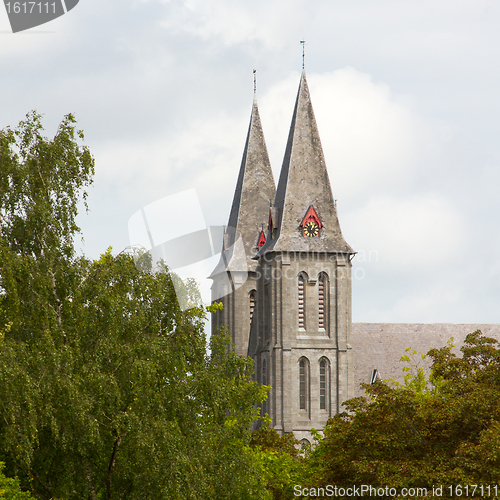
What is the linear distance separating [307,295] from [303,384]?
20.3 feet

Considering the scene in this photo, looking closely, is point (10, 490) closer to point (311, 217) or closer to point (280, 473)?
point (280, 473)

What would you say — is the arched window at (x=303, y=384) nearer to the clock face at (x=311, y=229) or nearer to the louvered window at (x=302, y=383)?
the louvered window at (x=302, y=383)

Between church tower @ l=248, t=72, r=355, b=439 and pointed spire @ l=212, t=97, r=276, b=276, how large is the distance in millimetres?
7646

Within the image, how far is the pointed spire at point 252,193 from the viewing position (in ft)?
236

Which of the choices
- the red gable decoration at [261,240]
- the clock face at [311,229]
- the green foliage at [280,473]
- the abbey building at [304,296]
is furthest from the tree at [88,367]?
the red gable decoration at [261,240]

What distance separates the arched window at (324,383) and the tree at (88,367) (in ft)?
128

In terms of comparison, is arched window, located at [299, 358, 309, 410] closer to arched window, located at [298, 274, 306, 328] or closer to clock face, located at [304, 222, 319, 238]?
arched window, located at [298, 274, 306, 328]

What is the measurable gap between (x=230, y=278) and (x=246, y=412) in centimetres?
4578

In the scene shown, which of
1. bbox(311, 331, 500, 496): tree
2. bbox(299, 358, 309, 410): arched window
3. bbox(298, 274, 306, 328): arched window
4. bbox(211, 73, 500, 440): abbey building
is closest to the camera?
bbox(311, 331, 500, 496): tree

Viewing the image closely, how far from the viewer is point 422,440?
2453cm

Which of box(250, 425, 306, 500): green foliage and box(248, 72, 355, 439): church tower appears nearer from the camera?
box(250, 425, 306, 500): green foliage

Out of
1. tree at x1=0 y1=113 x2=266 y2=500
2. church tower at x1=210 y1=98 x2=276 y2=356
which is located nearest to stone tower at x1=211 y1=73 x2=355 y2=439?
church tower at x1=210 y1=98 x2=276 y2=356

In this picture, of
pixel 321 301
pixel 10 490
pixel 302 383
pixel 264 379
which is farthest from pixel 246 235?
pixel 10 490

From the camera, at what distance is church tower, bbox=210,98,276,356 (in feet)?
236
